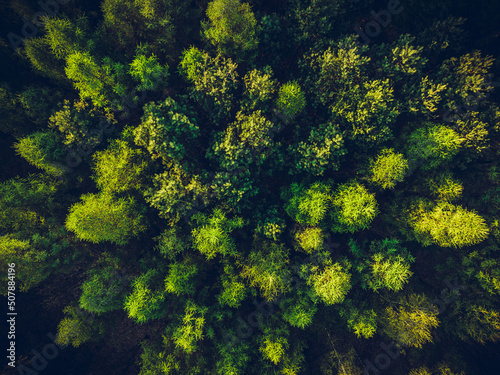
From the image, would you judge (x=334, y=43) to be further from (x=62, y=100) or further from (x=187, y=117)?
(x=62, y=100)

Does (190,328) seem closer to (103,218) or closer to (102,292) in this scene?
(102,292)

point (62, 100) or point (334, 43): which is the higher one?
point (334, 43)

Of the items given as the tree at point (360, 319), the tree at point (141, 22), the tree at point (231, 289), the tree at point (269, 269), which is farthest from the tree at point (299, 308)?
the tree at point (141, 22)

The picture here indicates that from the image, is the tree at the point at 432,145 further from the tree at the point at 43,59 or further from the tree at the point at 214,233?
the tree at the point at 43,59

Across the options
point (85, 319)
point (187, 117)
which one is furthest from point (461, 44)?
point (85, 319)

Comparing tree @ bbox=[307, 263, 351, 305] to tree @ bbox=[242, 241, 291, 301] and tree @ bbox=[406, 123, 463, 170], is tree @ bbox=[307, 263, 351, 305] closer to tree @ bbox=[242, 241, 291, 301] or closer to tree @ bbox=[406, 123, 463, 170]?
tree @ bbox=[242, 241, 291, 301]

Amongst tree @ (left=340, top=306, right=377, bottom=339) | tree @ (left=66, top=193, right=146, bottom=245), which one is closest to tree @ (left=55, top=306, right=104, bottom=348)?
tree @ (left=66, top=193, right=146, bottom=245)
